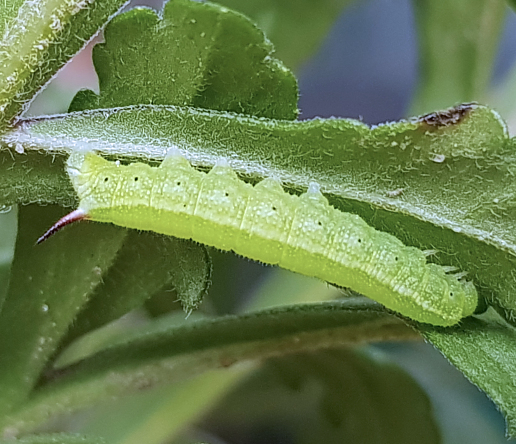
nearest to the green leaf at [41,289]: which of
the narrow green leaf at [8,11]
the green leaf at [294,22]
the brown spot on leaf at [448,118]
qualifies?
the narrow green leaf at [8,11]

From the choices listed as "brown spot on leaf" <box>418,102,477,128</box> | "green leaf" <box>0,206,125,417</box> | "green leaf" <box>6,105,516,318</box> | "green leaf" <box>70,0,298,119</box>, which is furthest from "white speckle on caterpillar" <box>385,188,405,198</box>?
"green leaf" <box>0,206,125,417</box>

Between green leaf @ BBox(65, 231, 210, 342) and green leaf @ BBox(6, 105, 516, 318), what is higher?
green leaf @ BBox(6, 105, 516, 318)

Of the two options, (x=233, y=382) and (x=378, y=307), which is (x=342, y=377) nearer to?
(x=233, y=382)

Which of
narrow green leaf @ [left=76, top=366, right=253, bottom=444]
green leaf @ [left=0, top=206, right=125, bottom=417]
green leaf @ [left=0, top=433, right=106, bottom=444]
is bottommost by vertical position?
narrow green leaf @ [left=76, top=366, right=253, bottom=444]

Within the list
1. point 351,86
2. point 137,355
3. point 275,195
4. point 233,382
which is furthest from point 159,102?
point 351,86

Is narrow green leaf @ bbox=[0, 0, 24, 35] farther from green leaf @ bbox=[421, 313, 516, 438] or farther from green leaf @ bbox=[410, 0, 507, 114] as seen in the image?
green leaf @ bbox=[410, 0, 507, 114]

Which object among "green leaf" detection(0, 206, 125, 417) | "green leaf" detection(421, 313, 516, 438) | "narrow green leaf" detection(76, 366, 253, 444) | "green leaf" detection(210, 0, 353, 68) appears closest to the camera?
"green leaf" detection(421, 313, 516, 438)

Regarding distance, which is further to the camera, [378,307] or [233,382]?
[233,382]

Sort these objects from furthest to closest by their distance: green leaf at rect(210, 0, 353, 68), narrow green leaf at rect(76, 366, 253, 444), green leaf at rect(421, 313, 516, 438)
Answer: green leaf at rect(210, 0, 353, 68) < narrow green leaf at rect(76, 366, 253, 444) < green leaf at rect(421, 313, 516, 438)
